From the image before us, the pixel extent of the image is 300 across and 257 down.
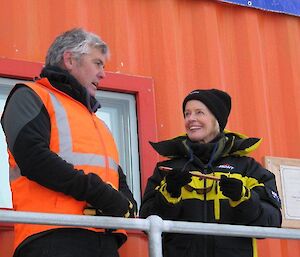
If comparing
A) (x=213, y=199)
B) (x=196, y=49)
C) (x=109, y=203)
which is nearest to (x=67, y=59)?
(x=109, y=203)

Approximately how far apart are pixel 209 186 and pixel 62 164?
79 cm

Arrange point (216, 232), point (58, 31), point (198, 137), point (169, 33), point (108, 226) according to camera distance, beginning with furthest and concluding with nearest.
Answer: point (169, 33), point (58, 31), point (198, 137), point (216, 232), point (108, 226)

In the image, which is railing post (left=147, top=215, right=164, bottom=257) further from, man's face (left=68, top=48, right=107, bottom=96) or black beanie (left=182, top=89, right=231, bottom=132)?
black beanie (left=182, top=89, right=231, bottom=132)

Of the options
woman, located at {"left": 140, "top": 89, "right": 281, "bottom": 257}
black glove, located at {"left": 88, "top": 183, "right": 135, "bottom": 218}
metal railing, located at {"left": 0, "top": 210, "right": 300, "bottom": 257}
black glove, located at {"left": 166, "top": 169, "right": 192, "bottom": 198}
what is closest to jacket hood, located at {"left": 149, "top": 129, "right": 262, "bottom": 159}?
woman, located at {"left": 140, "top": 89, "right": 281, "bottom": 257}

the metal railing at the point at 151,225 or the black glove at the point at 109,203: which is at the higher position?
the black glove at the point at 109,203

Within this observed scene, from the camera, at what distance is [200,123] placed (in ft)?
12.2

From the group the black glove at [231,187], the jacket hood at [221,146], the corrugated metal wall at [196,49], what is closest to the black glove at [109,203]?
the black glove at [231,187]

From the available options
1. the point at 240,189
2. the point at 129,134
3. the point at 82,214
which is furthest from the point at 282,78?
the point at 82,214

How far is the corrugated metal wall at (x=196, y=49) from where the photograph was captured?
4.54 meters

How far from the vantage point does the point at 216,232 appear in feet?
10.1

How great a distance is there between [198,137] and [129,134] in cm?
97

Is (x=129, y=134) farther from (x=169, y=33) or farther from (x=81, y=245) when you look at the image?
(x=81, y=245)

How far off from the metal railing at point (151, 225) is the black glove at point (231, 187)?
0.19m

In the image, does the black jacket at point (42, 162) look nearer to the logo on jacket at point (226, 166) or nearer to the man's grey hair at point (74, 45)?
the man's grey hair at point (74, 45)
